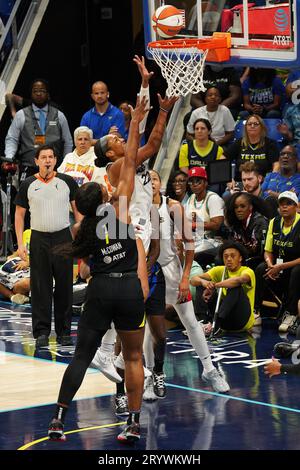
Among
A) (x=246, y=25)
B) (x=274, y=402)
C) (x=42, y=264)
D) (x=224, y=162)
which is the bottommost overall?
(x=274, y=402)

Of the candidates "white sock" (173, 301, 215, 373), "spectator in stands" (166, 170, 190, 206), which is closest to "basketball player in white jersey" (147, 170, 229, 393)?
"white sock" (173, 301, 215, 373)

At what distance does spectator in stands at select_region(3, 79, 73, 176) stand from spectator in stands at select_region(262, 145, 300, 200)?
11.3 ft

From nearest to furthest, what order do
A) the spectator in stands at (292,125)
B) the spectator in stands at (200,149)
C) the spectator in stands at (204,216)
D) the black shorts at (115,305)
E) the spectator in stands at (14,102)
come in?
1. the black shorts at (115,305)
2. the spectator in stands at (204,216)
3. the spectator in stands at (200,149)
4. the spectator in stands at (292,125)
5. the spectator in stands at (14,102)

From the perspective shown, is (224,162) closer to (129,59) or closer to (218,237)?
(218,237)

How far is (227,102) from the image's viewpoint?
14.8 m

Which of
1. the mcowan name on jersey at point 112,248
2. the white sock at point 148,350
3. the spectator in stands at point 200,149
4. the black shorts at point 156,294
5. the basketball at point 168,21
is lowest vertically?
the white sock at point 148,350

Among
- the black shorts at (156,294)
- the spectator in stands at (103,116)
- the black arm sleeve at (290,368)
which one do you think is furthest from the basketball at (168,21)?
the black arm sleeve at (290,368)

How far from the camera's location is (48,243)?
10.9 meters

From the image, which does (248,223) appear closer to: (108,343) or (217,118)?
(217,118)

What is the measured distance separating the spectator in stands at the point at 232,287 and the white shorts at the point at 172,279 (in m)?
2.20

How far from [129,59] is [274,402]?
1050 centimetres

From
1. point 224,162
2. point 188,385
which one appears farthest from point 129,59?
point 188,385

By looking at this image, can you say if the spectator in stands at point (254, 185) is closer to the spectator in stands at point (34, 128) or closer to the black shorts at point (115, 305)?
the spectator in stands at point (34, 128)

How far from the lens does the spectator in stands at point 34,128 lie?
14.8 m
